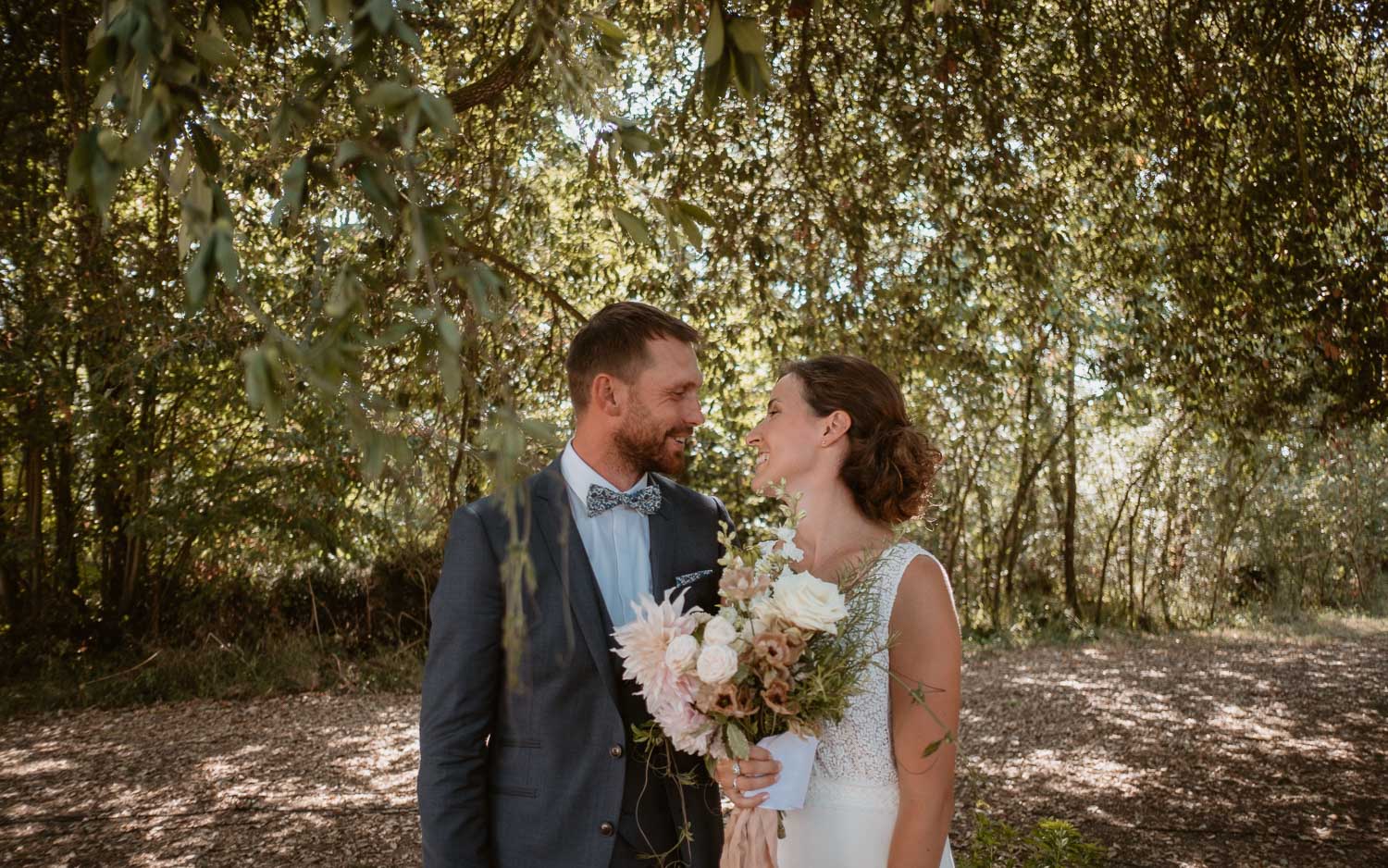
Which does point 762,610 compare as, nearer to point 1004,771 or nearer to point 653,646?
point 653,646

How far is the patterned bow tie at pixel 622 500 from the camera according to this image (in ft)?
7.82

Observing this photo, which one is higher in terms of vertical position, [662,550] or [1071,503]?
[1071,503]

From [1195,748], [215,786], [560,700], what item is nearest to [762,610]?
[560,700]

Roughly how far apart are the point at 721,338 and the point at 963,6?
216 cm

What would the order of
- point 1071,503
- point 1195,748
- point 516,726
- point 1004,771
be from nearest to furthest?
point 516,726, point 1004,771, point 1195,748, point 1071,503

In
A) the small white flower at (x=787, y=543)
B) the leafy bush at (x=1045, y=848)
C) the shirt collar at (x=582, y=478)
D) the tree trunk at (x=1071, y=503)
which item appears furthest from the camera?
the tree trunk at (x=1071, y=503)

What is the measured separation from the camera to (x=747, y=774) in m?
2.07

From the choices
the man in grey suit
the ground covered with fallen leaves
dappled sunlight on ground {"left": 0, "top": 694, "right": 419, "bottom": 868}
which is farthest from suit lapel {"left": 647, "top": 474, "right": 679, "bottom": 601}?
dappled sunlight on ground {"left": 0, "top": 694, "right": 419, "bottom": 868}

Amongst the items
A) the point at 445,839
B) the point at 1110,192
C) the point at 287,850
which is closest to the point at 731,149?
the point at 1110,192

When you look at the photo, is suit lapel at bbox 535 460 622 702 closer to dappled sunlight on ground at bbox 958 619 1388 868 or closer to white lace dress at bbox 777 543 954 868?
white lace dress at bbox 777 543 954 868

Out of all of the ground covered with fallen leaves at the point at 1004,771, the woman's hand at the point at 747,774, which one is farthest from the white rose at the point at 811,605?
the ground covered with fallen leaves at the point at 1004,771

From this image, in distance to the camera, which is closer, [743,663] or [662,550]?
[743,663]

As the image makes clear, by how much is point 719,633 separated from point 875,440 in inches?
29.6

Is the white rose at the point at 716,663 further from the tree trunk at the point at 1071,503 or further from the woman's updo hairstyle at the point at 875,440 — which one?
the tree trunk at the point at 1071,503
